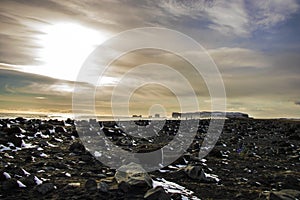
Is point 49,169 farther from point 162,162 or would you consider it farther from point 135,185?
point 162,162

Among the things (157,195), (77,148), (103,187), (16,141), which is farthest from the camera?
(77,148)

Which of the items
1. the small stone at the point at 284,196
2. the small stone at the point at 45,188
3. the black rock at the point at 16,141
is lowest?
the small stone at the point at 45,188

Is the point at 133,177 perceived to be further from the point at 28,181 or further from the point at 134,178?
the point at 28,181

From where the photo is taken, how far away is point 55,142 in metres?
17.2

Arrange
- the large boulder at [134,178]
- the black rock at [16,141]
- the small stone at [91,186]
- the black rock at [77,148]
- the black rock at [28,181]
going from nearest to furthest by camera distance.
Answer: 1. the small stone at [91,186]
2. the black rock at [28,181]
3. the large boulder at [134,178]
4. the black rock at [16,141]
5. the black rock at [77,148]

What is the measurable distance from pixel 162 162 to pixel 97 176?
3454 mm

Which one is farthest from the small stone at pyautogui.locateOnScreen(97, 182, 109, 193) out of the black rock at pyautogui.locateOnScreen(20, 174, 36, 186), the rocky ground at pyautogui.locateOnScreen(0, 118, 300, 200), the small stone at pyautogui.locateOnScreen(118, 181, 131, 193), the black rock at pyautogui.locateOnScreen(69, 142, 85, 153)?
the black rock at pyautogui.locateOnScreen(69, 142, 85, 153)

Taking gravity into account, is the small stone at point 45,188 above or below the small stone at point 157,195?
below

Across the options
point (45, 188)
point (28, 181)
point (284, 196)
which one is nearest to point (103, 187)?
point (45, 188)

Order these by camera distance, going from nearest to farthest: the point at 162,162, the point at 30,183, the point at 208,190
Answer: the point at 30,183 → the point at 208,190 → the point at 162,162

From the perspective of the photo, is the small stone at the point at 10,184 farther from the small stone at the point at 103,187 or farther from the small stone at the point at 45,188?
the small stone at the point at 103,187

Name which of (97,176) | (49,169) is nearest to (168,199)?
(97,176)

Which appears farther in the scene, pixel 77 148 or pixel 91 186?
pixel 77 148

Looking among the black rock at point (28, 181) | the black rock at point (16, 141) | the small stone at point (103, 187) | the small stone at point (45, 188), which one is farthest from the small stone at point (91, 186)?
the black rock at point (16, 141)
